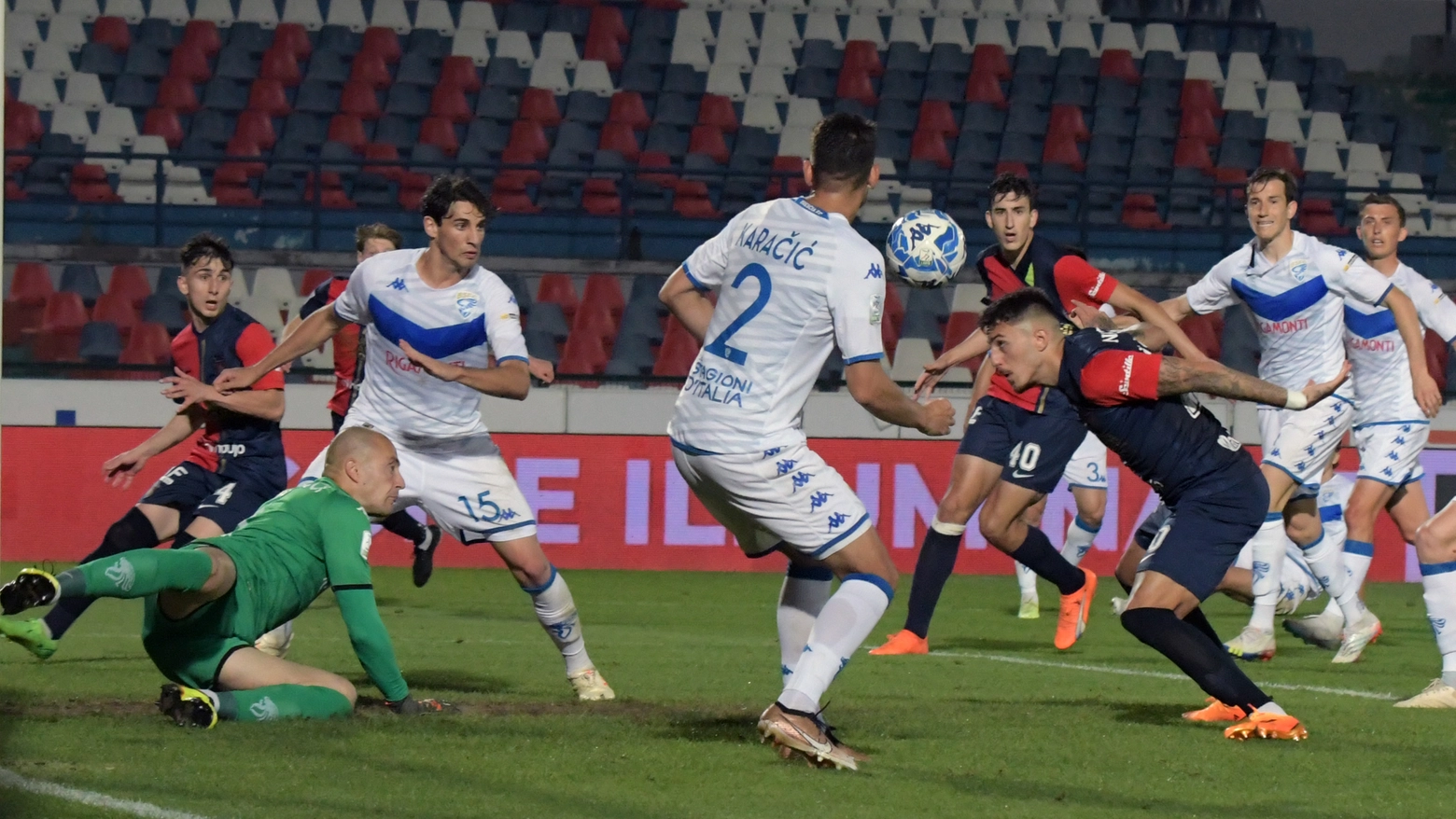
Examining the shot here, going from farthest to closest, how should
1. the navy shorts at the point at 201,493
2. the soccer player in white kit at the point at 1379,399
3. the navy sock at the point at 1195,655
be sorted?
1. the soccer player in white kit at the point at 1379,399
2. the navy shorts at the point at 201,493
3. the navy sock at the point at 1195,655

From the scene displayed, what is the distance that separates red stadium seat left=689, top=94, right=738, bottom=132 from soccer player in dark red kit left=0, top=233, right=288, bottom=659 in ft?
43.9

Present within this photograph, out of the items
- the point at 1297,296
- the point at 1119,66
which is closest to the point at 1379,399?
the point at 1297,296

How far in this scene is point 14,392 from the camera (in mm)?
14867

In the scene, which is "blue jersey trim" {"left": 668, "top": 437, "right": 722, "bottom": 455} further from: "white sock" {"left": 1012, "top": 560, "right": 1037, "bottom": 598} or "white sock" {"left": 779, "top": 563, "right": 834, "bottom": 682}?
"white sock" {"left": 1012, "top": 560, "right": 1037, "bottom": 598}

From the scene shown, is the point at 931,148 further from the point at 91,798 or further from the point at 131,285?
the point at 91,798

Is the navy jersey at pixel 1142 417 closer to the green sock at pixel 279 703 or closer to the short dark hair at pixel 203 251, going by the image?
the green sock at pixel 279 703

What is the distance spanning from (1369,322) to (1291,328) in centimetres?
94

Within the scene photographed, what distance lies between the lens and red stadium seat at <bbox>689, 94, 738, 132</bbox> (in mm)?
21359

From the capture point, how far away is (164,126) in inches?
816

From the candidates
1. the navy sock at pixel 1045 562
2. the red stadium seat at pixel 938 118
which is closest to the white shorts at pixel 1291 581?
the navy sock at pixel 1045 562

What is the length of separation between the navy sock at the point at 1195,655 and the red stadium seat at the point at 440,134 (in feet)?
51.1

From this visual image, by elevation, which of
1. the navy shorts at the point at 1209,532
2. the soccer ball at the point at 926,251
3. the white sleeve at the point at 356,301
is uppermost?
the soccer ball at the point at 926,251

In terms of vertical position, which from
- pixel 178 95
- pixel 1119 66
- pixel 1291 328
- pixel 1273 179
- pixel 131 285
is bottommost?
pixel 131 285

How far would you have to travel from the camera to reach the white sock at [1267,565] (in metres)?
9.36
